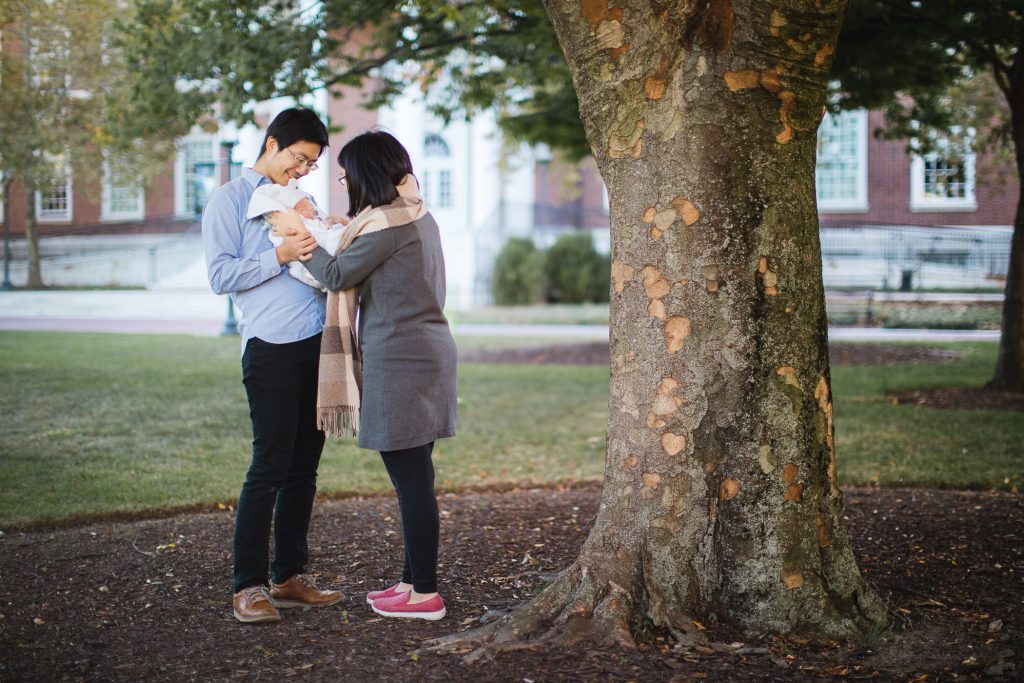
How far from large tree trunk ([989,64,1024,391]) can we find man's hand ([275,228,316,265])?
9.13 m

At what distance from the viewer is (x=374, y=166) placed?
3941 millimetres

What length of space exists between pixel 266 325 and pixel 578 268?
22794 mm

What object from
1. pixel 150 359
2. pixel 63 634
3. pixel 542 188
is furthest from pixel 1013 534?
pixel 542 188

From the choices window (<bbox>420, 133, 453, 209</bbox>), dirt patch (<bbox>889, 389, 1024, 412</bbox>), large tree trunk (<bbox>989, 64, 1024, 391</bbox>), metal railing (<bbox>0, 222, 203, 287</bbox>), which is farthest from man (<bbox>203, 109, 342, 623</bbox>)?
window (<bbox>420, 133, 453, 209</bbox>)

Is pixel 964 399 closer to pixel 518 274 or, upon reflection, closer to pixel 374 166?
pixel 374 166

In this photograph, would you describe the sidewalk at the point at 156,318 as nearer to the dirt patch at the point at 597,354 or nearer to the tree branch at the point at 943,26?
the dirt patch at the point at 597,354

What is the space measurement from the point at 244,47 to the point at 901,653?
23.8ft

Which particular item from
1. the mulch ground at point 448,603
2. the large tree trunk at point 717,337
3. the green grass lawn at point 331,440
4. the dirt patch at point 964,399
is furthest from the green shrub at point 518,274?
the large tree trunk at point 717,337

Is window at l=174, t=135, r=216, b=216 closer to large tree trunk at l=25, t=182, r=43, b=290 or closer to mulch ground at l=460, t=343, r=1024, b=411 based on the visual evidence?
large tree trunk at l=25, t=182, r=43, b=290

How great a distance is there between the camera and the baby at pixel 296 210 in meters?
3.97

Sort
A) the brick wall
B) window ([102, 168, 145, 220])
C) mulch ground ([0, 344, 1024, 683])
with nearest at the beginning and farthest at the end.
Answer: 1. mulch ground ([0, 344, 1024, 683])
2. the brick wall
3. window ([102, 168, 145, 220])

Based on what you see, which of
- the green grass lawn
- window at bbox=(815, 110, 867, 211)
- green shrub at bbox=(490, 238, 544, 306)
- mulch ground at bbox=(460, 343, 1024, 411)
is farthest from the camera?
window at bbox=(815, 110, 867, 211)

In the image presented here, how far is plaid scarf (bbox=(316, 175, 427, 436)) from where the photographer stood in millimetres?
3926

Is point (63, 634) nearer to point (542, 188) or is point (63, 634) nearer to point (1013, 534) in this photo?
point (1013, 534)
